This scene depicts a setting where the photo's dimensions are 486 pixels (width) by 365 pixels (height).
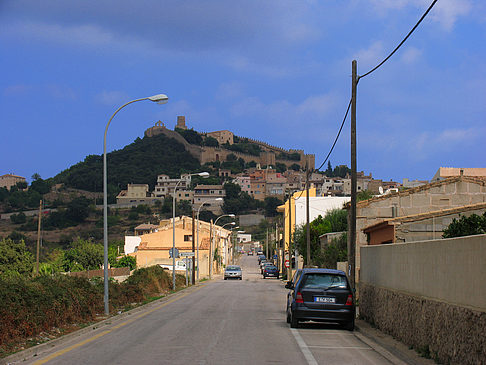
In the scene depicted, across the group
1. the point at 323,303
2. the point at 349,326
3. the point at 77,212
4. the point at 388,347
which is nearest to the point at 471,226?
the point at 349,326

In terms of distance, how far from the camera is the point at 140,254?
8094 cm

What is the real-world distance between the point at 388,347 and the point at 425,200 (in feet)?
67.6

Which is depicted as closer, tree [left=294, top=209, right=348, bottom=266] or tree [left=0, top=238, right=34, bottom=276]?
tree [left=0, top=238, right=34, bottom=276]

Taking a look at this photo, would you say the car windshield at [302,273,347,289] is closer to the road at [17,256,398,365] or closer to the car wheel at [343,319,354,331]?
the car wheel at [343,319,354,331]

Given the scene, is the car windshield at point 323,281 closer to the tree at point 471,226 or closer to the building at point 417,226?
the tree at point 471,226

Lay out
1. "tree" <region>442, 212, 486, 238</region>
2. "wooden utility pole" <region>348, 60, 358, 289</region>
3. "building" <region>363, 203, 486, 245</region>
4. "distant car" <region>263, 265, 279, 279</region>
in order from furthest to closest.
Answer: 1. "distant car" <region>263, 265, 279, 279</region>
2. "building" <region>363, 203, 486, 245</region>
3. "wooden utility pole" <region>348, 60, 358, 289</region>
4. "tree" <region>442, 212, 486, 238</region>

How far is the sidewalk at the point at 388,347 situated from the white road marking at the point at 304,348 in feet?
4.76

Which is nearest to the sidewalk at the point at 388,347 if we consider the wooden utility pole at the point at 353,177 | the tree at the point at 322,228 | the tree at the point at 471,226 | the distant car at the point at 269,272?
the tree at the point at 471,226

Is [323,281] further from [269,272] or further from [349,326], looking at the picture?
[269,272]

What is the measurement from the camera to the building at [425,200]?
A: 31.6 m

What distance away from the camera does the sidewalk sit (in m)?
11.2

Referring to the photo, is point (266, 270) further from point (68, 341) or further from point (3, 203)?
point (3, 203)

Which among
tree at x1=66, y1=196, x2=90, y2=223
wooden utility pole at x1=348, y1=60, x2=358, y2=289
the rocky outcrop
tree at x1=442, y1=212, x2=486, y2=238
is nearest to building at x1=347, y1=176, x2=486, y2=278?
wooden utility pole at x1=348, y1=60, x2=358, y2=289

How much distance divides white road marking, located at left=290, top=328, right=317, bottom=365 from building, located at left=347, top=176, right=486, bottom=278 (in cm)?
1535
